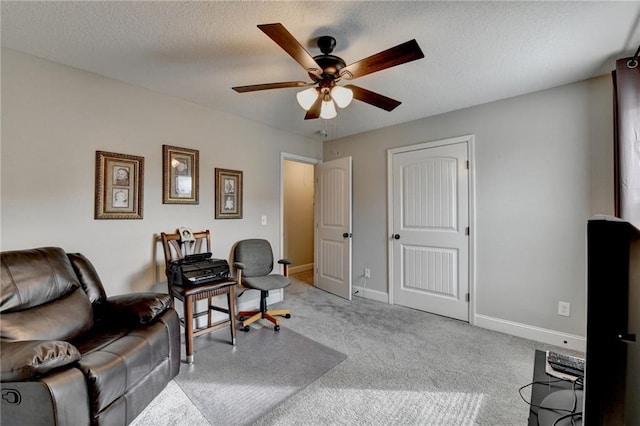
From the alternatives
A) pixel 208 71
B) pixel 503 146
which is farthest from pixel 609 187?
pixel 208 71

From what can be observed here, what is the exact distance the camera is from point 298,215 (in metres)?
5.62

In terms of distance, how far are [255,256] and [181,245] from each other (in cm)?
84

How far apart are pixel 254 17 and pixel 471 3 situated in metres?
1.23

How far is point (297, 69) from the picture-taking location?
2.18 m

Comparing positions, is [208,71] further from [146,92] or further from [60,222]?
[60,222]

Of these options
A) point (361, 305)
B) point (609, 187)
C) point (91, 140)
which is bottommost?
point (361, 305)

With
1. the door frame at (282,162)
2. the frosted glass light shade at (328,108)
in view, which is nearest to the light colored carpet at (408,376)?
the door frame at (282,162)

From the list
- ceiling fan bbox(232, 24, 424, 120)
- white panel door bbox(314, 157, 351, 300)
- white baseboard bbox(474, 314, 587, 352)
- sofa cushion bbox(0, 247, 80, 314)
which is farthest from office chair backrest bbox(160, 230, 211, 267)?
white baseboard bbox(474, 314, 587, 352)

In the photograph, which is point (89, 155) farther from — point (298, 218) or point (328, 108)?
point (298, 218)

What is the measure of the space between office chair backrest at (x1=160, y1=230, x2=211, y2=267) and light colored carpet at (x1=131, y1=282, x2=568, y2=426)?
45.8 inches

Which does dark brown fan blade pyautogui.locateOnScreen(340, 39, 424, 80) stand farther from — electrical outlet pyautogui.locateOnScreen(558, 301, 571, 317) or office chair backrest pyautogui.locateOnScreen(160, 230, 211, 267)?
electrical outlet pyautogui.locateOnScreen(558, 301, 571, 317)

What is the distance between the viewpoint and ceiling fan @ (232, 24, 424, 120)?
1441 millimetres

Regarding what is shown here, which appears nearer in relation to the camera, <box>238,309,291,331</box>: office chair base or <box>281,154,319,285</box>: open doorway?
<box>238,309,291,331</box>: office chair base

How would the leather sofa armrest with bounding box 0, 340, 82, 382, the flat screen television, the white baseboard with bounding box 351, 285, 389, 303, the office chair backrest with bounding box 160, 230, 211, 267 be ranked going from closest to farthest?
the flat screen television → the leather sofa armrest with bounding box 0, 340, 82, 382 → the office chair backrest with bounding box 160, 230, 211, 267 → the white baseboard with bounding box 351, 285, 389, 303
